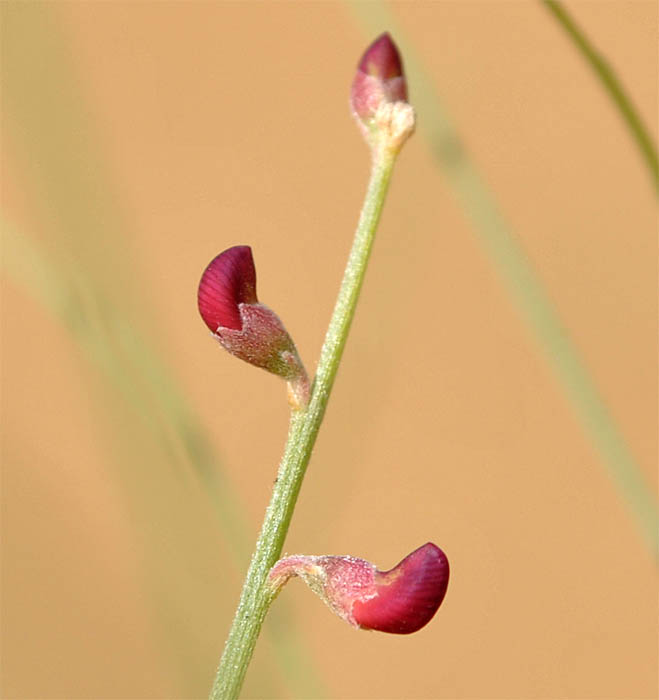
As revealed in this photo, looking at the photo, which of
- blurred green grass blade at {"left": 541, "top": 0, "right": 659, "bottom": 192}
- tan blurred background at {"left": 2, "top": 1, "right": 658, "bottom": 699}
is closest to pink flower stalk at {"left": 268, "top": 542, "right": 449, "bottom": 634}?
blurred green grass blade at {"left": 541, "top": 0, "right": 659, "bottom": 192}

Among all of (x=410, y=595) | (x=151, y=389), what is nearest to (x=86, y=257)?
(x=151, y=389)

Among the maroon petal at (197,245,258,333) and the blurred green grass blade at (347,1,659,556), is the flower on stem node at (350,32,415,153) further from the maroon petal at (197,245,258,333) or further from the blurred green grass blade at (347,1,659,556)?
the blurred green grass blade at (347,1,659,556)

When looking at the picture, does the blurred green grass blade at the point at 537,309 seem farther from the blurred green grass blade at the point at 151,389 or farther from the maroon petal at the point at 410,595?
the maroon petal at the point at 410,595

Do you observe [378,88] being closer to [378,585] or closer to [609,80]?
[609,80]

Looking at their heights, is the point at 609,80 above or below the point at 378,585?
above

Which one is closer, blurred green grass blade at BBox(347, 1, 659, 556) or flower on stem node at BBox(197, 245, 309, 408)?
flower on stem node at BBox(197, 245, 309, 408)

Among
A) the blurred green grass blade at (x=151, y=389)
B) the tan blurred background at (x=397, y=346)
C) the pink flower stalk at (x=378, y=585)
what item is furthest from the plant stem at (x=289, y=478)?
the tan blurred background at (x=397, y=346)
